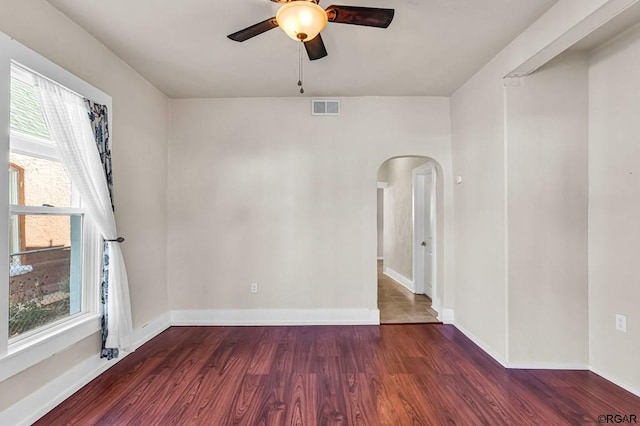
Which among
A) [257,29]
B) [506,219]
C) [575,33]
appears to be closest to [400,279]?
[506,219]

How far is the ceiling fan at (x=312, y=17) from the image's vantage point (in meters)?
1.65

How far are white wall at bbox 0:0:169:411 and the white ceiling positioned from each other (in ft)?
0.50

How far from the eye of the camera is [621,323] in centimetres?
238

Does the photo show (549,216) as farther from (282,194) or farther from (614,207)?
(282,194)

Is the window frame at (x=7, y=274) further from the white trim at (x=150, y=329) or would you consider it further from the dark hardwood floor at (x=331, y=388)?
the white trim at (x=150, y=329)

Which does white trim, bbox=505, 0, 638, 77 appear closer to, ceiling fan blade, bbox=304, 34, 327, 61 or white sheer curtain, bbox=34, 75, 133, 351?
ceiling fan blade, bbox=304, 34, 327, 61

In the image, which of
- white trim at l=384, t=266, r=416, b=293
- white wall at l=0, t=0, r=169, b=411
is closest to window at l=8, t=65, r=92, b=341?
white wall at l=0, t=0, r=169, b=411

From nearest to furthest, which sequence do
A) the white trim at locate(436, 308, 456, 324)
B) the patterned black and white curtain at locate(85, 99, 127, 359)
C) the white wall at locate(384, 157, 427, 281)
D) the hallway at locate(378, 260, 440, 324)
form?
the patterned black and white curtain at locate(85, 99, 127, 359) < the white trim at locate(436, 308, 456, 324) < the hallway at locate(378, 260, 440, 324) < the white wall at locate(384, 157, 427, 281)

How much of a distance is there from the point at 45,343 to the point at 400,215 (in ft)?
18.4

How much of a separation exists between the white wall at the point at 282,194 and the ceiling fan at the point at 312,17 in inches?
75.7

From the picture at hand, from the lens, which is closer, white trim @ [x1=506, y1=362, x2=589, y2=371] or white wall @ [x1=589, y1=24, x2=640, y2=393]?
white wall @ [x1=589, y1=24, x2=640, y2=393]

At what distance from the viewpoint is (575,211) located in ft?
8.64

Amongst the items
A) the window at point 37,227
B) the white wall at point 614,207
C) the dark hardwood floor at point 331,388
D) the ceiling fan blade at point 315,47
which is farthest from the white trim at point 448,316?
the window at point 37,227

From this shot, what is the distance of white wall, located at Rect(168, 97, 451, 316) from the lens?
379 cm
